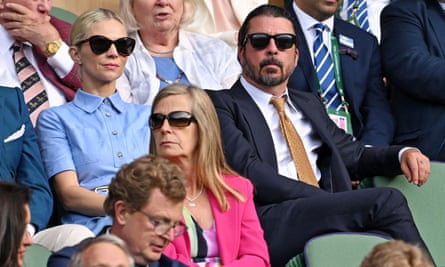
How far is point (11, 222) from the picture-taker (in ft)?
10.8

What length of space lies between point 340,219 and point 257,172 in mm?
371

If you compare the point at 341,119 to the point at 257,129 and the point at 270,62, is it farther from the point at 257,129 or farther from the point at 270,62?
the point at 257,129

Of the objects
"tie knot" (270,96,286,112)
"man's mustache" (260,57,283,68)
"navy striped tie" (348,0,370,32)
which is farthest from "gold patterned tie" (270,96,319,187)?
"navy striped tie" (348,0,370,32)

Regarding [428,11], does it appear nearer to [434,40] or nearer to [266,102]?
A: [434,40]

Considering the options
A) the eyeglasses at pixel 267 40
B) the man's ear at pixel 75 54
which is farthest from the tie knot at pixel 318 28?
the man's ear at pixel 75 54

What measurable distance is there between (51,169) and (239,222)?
0.75 meters

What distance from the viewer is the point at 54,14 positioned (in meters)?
5.62

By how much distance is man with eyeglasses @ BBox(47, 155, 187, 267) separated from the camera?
12.3 feet

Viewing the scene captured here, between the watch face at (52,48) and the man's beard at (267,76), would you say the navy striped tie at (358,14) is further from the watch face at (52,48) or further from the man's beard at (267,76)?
the watch face at (52,48)

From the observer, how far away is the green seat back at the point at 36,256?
13.0 feet

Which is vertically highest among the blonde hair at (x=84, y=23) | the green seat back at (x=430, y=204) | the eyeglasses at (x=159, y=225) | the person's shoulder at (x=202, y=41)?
the blonde hair at (x=84, y=23)

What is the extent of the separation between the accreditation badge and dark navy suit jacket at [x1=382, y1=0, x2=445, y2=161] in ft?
0.85

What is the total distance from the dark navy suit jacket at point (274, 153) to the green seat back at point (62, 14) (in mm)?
920

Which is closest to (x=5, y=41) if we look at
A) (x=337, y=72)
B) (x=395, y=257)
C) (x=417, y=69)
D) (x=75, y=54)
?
(x=75, y=54)
